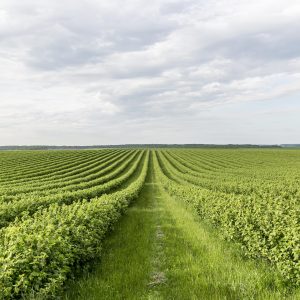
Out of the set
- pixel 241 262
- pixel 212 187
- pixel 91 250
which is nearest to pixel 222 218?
pixel 241 262

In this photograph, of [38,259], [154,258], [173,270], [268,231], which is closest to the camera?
[38,259]

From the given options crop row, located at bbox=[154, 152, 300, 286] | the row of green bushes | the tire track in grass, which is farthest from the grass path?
the row of green bushes

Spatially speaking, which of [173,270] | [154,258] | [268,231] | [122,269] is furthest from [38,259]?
[268,231]

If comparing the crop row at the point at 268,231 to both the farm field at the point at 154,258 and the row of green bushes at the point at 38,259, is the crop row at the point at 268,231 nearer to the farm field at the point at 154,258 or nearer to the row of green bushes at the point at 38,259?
the farm field at the point at 154,258

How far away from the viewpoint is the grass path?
328 inches

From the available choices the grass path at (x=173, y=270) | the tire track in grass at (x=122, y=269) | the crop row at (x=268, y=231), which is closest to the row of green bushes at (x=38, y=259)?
the tire track in grass at (x=122, y=269)

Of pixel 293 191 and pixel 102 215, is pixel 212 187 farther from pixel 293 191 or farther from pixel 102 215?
pixel 102 215

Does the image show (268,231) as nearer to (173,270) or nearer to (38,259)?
(173,270)

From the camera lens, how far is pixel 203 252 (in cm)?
1187

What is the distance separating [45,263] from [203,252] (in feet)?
21.7

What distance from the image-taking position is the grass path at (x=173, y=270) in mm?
8344

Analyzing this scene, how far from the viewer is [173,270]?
394 inches

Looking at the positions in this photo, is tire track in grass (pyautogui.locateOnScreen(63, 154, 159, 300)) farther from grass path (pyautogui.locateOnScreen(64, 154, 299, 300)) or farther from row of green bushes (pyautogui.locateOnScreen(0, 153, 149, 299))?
row of green bushes (pyautogui.locateOnScreen(0, 153, 149, 299))

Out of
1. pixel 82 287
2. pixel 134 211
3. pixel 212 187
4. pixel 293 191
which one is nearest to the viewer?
pixel 82 287
